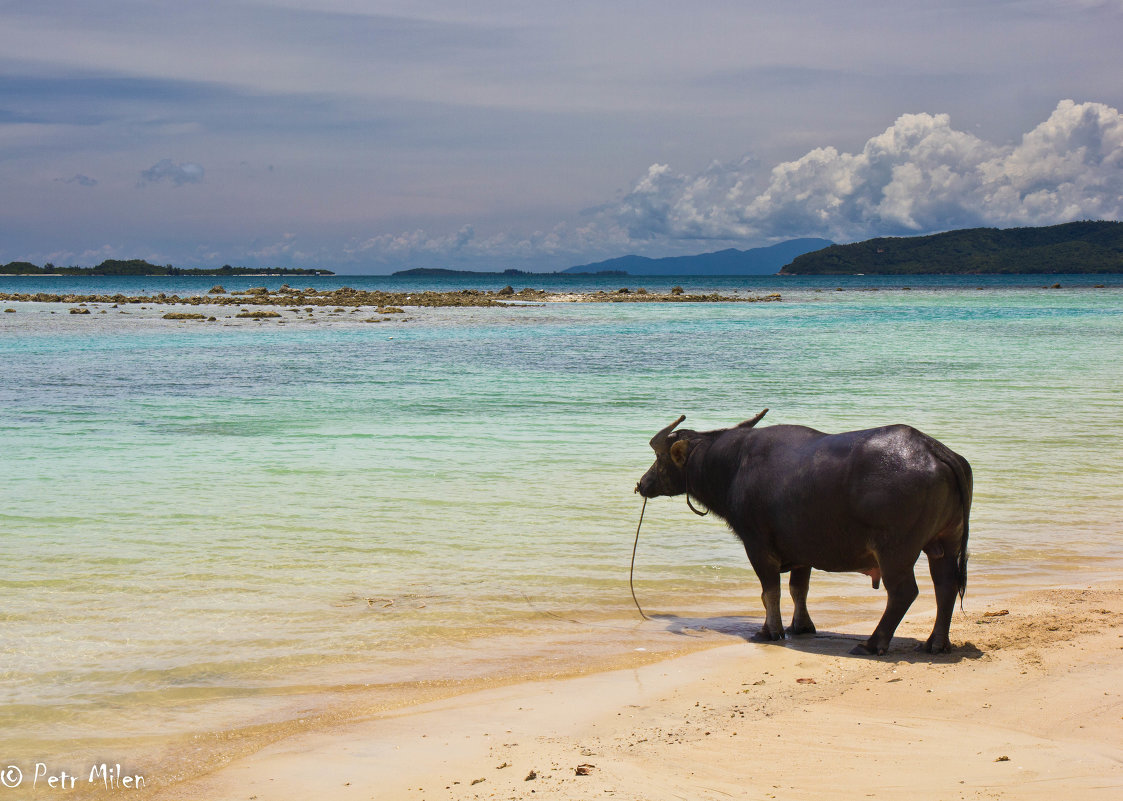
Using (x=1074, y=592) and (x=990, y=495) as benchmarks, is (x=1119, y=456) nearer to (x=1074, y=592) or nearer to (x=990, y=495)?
(x=990, y=495)

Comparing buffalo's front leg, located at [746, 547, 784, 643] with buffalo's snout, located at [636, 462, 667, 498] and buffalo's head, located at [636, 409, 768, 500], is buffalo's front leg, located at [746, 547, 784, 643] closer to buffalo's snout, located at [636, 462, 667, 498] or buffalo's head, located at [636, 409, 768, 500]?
buffalo's head, located at [636, 409, 768, 500]

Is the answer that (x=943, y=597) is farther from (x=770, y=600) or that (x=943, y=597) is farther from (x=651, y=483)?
(x=651, y=483)

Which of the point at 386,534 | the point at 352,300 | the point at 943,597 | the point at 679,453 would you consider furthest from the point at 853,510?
the point at 352,300

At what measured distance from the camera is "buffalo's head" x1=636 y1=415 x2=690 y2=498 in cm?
690

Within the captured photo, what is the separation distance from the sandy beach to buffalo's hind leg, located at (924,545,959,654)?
9 cm

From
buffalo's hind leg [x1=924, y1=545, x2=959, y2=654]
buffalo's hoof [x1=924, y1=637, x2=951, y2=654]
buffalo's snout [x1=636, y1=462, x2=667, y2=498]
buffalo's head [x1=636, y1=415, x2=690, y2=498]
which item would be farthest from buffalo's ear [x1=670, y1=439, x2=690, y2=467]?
buffalo's hoof [x1=924, y1=637, x2=951, y2=654]

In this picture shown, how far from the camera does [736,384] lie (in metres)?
20.9

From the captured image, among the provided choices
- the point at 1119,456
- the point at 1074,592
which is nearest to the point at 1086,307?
the point at 1119,456

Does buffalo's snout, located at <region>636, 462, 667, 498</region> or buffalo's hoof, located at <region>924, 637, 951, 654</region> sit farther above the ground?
buffalo's snout, located at <region>636, 462, 667, 498</region>

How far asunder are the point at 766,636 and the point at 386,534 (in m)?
4.04

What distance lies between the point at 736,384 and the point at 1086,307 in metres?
48.2

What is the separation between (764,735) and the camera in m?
4.44

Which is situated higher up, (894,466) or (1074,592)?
(894,466)

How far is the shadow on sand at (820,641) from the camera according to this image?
562cm
